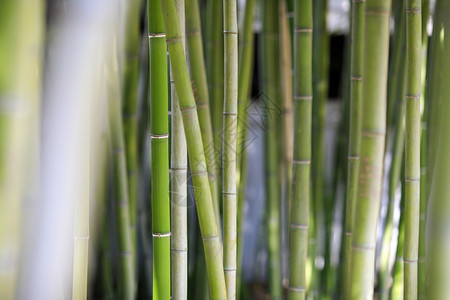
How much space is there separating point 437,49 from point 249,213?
3.58ft

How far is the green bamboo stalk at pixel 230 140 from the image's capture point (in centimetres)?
65

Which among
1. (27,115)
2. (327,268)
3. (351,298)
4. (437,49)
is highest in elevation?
(437,49)

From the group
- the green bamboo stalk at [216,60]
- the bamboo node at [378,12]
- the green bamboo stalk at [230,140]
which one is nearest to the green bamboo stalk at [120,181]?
the green bamboo stalk at [216,60]

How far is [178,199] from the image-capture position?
2.14 feet

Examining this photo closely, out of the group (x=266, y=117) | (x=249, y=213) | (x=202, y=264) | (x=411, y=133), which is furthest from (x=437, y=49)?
(x=249, y=213)

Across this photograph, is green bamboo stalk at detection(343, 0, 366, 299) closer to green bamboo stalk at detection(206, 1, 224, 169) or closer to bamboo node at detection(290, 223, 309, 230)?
bamboo node at detection(290, 223, 309, 230)

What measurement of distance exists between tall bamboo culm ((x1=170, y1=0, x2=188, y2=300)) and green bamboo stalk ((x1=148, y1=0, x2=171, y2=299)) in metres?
0.02

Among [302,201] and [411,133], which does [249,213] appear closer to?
[302,201]

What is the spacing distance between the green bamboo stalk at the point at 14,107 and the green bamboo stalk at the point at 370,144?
0.36 metres

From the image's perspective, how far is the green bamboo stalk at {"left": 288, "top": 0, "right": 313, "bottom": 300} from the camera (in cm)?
72

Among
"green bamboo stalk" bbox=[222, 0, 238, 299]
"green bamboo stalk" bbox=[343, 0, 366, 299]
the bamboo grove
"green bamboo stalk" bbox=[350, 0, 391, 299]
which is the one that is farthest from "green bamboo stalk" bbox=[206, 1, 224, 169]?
"green bamboo stalk" bbox=[350, 0, 391, 299]

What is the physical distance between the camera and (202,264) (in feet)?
3.32

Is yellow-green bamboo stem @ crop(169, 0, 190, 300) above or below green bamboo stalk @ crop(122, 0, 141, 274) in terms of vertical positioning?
below

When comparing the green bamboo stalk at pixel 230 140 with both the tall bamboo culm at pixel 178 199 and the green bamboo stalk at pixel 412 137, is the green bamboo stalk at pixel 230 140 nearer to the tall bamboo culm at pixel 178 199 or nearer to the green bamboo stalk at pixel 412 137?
the tall bamboo culm at pixel 178 199
